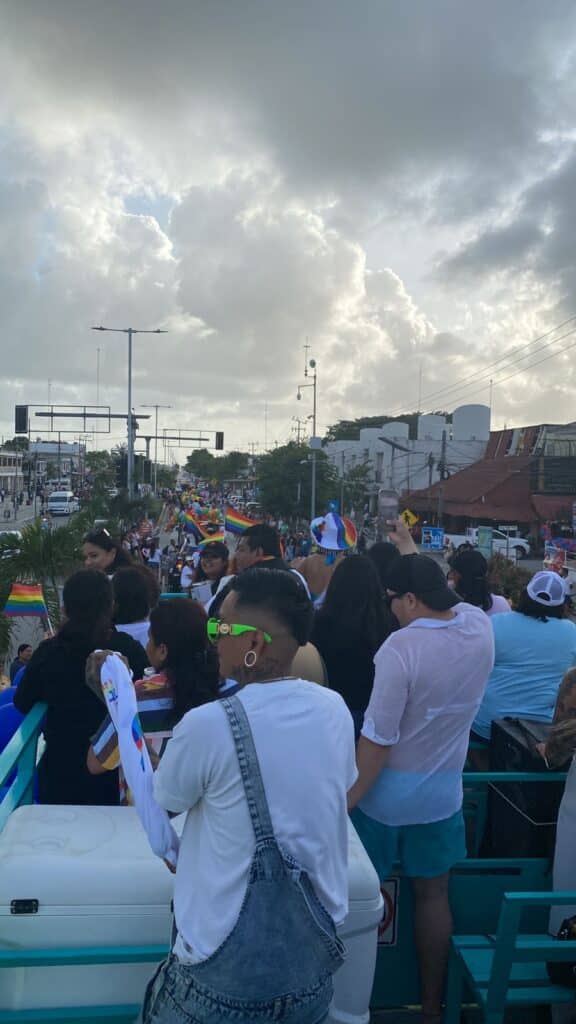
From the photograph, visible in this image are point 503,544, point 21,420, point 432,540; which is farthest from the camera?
point 503,544

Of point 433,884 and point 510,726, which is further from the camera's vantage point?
point 510,726

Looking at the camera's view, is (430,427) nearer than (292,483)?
No

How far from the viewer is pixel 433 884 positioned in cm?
289

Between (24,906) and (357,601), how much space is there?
6.70 ft

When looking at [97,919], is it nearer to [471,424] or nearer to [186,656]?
[186,656]

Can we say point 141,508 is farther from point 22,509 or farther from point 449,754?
point 22,509

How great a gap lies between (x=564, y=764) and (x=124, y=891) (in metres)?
1.79

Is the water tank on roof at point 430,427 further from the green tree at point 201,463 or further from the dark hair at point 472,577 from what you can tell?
the green tree at point 201,463

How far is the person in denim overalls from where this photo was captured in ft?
5.51

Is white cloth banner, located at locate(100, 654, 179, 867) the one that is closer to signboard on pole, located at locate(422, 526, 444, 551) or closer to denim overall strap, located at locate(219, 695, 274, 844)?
denim overall strap, located at locate(219, 695, 274, 844)

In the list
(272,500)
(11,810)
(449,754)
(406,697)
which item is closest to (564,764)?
(449,754)

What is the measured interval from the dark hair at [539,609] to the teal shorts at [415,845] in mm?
1339

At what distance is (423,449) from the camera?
60.2 m

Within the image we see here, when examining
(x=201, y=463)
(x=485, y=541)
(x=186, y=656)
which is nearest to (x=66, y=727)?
(x=186, y=656)
